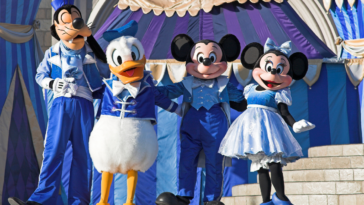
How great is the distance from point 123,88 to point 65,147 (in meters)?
0.64

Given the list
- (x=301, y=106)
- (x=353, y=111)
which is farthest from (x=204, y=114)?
(x=353, y=111)

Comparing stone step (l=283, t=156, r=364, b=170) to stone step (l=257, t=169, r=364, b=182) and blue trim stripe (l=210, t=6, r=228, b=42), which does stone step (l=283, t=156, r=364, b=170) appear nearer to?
stone step (l=257, t=169, r=364, b=182)

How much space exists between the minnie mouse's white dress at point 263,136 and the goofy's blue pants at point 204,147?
0.14m

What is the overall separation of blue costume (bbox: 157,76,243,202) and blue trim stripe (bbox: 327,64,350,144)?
1947mm

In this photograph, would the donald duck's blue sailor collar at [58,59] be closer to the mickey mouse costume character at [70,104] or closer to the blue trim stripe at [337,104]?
the mickey mouse costume character at [70,104]

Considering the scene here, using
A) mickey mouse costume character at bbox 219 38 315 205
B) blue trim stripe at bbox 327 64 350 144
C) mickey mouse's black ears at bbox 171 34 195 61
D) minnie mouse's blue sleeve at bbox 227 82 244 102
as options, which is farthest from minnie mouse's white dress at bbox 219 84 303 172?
blue trim stripe at bbox 327 64 350 144

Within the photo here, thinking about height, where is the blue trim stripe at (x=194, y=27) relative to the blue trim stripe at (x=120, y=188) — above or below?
above

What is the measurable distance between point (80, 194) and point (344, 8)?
419 centimetres

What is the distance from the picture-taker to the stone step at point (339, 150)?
492 centimetres

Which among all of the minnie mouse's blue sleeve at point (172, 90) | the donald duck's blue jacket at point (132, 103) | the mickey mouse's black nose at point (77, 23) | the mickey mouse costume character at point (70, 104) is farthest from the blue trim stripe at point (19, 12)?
the minnie mouse's blue sleeve at point (172, 90)

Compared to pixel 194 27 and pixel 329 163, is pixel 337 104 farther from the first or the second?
pixel 194 27

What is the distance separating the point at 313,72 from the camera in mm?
5496

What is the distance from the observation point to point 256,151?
3658mm

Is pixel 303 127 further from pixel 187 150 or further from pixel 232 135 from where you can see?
pixel 187 150
